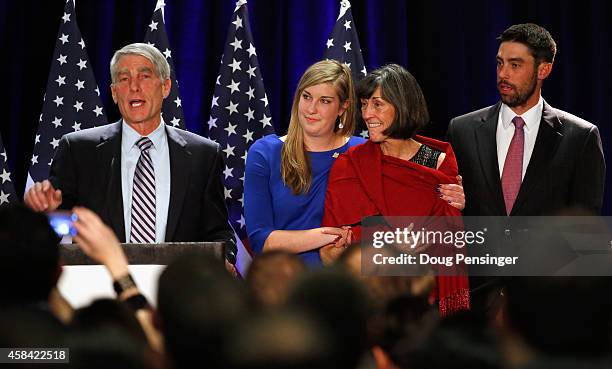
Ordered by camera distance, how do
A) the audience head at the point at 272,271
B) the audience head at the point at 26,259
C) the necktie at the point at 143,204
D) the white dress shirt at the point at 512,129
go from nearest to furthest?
1. the audience head at the point at 26,259
2. the audience head at the point at 272,271
3. the necktie at the point at 143,204
4. the white dress shirt at the point at 512,129

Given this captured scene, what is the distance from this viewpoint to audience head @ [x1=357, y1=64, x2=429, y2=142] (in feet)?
10.7

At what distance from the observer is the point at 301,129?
353 cm

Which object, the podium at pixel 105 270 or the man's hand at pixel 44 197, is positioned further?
the man's hand at pixel 44 197

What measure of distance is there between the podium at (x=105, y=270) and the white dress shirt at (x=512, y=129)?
165 cm

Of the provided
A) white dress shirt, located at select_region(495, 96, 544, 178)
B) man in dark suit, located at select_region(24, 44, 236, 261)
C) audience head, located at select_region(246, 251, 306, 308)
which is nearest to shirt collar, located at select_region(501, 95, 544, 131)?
white dress shirt, located at select_region(495, 96, 544, 178)

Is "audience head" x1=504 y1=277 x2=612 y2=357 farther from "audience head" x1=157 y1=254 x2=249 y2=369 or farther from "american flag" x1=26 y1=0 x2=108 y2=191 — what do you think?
"american flag" x1=26 y1=0 x2=108 y2=191

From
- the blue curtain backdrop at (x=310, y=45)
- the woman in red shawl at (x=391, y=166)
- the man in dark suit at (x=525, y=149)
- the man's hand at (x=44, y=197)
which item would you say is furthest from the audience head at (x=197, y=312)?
the blue curtain backdrop at (x=310, y=45)

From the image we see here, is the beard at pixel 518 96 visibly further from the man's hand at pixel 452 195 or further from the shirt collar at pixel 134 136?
the shirt collar at pixel 134 136

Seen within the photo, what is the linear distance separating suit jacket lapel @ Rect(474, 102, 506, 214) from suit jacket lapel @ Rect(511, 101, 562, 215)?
2.9 inches

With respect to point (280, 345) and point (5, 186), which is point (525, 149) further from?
point (280, 345)

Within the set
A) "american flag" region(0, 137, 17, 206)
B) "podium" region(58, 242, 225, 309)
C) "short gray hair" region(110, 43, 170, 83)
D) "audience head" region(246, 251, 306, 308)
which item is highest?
"short gray hair" region(110, 43, 170, 83)

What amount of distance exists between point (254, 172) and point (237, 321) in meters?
2.50

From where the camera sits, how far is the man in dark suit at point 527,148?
350cm

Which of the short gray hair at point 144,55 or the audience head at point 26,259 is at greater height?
the short gray hair at point 144,55
